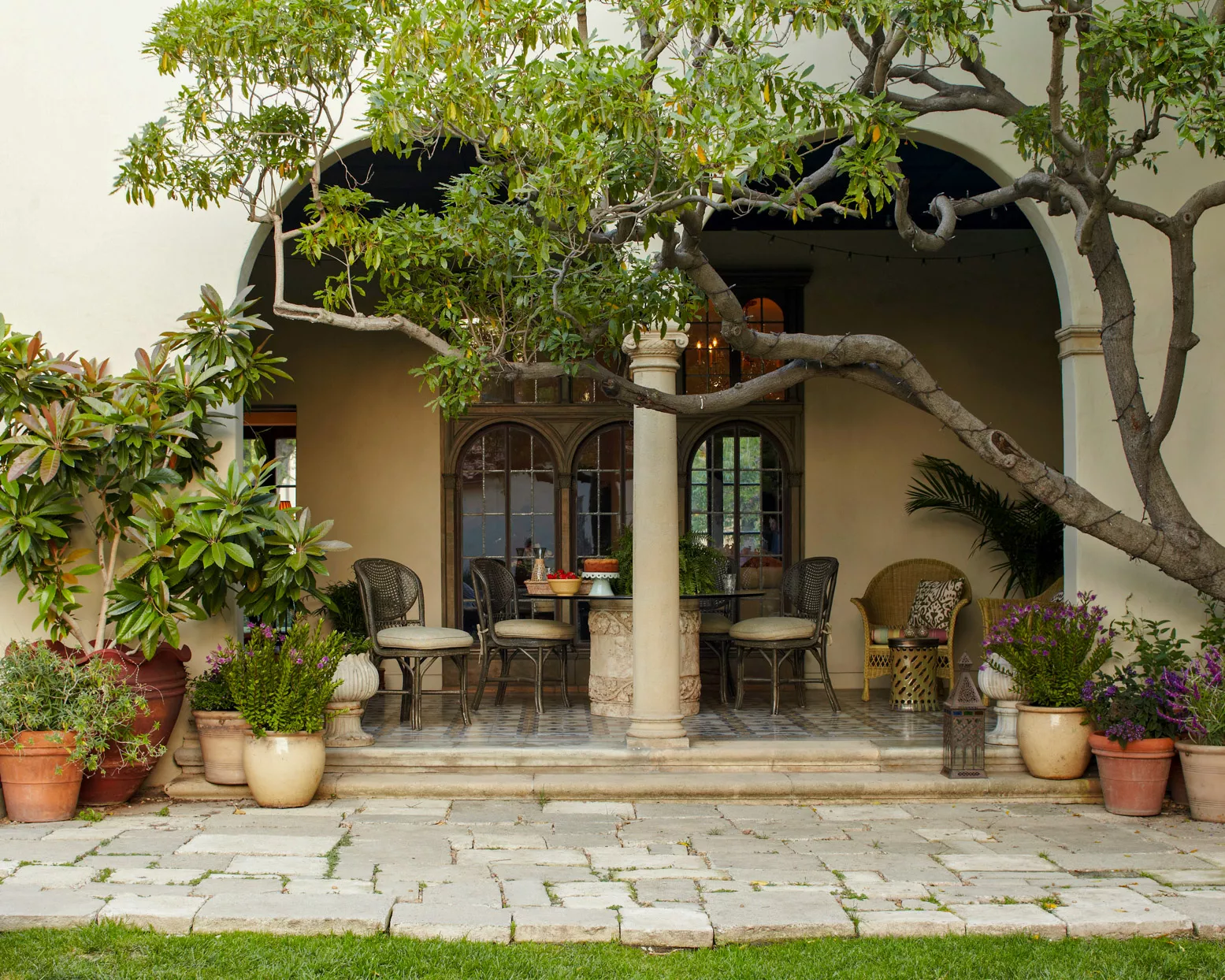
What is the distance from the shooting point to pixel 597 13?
643 centimetres

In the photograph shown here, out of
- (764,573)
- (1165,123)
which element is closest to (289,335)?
(764,573)

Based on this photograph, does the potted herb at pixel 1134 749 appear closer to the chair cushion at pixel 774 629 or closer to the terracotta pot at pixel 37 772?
the chair cushion at pixel 774 629

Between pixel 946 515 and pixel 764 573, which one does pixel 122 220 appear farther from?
pixel 946 515

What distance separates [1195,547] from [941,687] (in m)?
3.56

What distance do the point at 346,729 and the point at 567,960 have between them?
301 cm

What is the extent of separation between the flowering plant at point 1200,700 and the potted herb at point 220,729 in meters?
4.28

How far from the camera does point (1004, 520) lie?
361 inches

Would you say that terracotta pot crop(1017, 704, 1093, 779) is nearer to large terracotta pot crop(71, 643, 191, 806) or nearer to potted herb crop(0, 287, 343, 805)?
potted herb crop(0, 287, 343, 805)

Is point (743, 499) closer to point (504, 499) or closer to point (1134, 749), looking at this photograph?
point (504, 499)

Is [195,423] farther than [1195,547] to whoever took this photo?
Yes

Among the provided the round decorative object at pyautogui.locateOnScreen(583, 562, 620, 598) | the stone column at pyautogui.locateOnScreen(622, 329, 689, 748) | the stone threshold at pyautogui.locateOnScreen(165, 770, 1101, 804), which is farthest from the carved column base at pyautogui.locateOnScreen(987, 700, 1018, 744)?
the round decorative object at pyautogui.locateOnScreen(583, 562, 620, 598)

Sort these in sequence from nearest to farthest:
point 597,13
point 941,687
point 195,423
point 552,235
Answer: point 552,235 → point 195,423 → point 597,13 → point 941,687

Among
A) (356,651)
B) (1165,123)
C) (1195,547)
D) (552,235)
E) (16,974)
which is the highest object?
(1165,123)

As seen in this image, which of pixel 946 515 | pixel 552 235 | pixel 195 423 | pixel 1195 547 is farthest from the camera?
pixel 946 515
